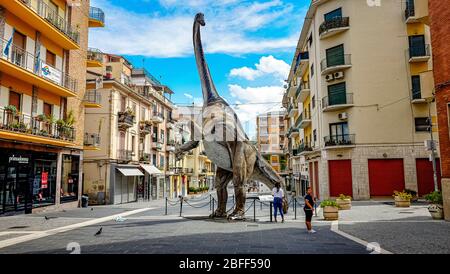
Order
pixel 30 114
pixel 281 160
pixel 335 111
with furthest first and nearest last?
pixel 281 160 < pixel 335 111 < pixel 30 114

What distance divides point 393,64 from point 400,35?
2352 mm

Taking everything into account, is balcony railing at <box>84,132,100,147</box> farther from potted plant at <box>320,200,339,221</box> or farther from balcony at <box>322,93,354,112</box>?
balcony at <box>322,93,354,112</box>

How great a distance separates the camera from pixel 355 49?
83.2 feet

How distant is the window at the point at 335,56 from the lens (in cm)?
2608

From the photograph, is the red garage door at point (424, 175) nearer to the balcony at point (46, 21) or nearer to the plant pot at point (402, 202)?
the plant pot at point (402, 202)

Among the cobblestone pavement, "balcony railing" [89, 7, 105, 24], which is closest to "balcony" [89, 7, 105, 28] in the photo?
"balcony railing" [89, 7, 105, 24]

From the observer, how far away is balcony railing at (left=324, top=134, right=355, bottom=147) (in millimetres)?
24906

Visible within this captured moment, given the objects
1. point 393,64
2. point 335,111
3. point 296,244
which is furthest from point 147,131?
point 296,244

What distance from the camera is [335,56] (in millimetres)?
26500

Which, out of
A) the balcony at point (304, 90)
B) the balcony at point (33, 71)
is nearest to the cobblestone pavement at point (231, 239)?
the balcony at point (33, 71)

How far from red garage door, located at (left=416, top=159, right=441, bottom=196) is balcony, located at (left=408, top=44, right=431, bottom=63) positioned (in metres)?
7.65

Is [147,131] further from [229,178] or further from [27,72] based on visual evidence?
[229,178]

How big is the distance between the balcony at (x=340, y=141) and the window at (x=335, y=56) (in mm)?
6057

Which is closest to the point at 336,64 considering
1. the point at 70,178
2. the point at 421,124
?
the point at 421,124
